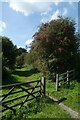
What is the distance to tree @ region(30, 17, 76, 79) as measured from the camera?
27531mm

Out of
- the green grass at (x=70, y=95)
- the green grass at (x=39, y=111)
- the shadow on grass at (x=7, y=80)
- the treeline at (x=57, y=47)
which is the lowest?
the green grass at (x=39, y=111)

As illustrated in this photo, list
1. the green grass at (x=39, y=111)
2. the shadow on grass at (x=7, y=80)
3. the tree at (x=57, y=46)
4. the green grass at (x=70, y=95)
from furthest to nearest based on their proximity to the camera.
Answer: the shadow on grass at (x=7, y=80) < the tree at (x=57, y=46) < the green grass at (x=70, y=95) < the green grass at (x=39, y=111)

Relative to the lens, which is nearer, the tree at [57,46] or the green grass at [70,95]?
the green grass at [70,95]

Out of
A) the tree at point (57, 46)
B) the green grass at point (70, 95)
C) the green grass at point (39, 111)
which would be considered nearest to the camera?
the green grass at point (39, 111)

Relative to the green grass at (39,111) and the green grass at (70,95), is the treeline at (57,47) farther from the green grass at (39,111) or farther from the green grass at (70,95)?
the green grass at (39,111)

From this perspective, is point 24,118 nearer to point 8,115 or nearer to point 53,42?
point 8,115

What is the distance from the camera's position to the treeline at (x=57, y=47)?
27.5m

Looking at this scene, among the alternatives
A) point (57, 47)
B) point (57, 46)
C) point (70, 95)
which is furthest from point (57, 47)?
point (70, 95)

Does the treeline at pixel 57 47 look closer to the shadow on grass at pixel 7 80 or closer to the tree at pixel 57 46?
the tree at pixel 57 46

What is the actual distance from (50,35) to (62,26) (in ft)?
5.75

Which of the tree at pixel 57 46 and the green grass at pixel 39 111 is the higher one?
the tree at pixel 57 46

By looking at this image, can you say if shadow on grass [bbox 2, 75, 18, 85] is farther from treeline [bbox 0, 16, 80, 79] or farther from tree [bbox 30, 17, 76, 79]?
tree [bbox 30, 17, 76, 79]

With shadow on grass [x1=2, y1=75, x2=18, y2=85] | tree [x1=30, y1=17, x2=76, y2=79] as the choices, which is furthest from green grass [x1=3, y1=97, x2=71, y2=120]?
shadow on grass [x1=2, y1=75, x2=18, y2=85]

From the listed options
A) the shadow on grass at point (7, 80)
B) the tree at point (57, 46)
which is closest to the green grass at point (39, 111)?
the tree at point (57, 46)
